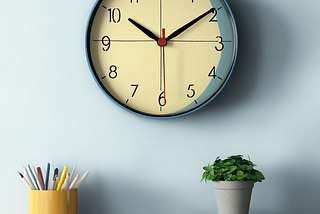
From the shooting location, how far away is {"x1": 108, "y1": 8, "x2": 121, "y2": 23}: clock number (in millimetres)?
939

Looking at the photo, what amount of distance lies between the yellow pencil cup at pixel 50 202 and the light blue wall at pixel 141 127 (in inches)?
4.4

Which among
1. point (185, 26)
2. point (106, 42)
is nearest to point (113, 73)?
point (106, 42)

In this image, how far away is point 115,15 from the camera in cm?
94

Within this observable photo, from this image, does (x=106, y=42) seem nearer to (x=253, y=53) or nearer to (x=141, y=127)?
(x=141, y=127)

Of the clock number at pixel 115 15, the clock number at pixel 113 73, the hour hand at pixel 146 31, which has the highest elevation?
Answer: the clock number at pixel 115 15

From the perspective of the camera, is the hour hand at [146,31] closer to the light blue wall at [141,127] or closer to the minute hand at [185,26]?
the minute hand at [185,26]

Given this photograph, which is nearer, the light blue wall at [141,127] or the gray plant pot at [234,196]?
the gray plant pot at [234,196]

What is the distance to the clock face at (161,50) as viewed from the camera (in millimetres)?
933

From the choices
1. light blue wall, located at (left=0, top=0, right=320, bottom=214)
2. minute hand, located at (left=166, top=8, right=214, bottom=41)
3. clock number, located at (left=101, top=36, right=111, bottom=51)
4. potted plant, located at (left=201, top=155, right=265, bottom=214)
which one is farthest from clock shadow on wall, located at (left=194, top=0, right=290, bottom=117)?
clock number, located at (left=101, top=36, right=111, bottom=51)

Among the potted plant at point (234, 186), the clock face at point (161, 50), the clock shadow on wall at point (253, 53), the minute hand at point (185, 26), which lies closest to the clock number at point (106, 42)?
the clock face at point (161, 50)

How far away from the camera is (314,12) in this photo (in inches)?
39.2

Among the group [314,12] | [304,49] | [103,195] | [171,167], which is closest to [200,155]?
[171,167]

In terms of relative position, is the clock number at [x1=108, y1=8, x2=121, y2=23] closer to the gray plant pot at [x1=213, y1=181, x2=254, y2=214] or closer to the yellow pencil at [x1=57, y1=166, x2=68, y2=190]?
the yellow pencil at [x1=57, y1=166, x2=68, y2=190]

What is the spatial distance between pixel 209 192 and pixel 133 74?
0.43 meters
